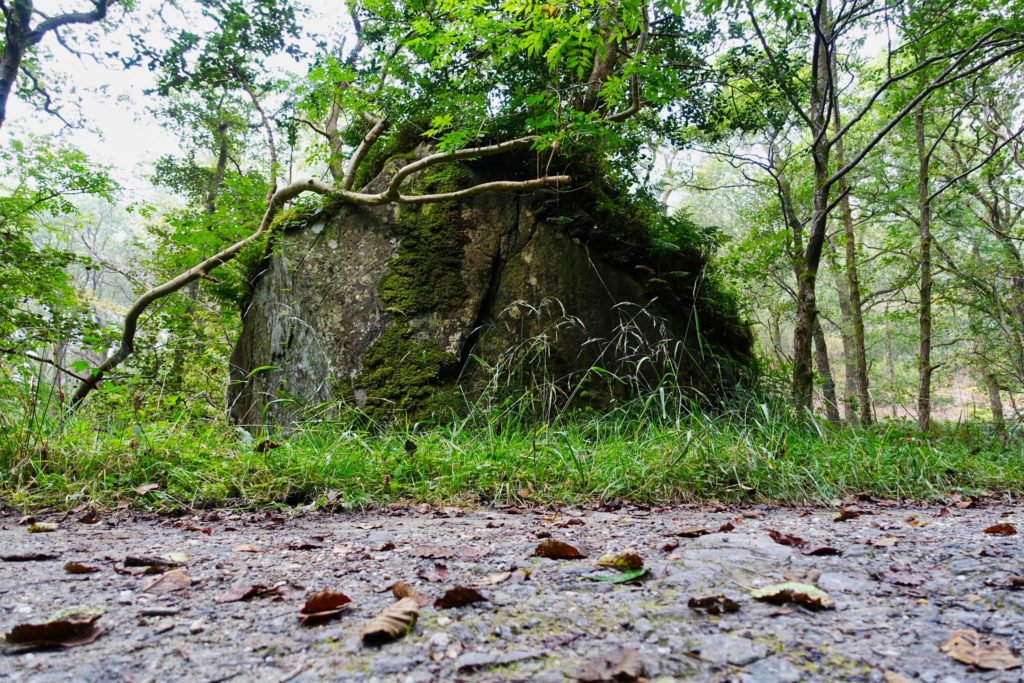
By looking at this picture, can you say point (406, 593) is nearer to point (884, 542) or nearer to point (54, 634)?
point (54, 634)

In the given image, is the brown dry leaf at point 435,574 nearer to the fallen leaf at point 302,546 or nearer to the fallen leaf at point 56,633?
the fallen leaf at point 302,546

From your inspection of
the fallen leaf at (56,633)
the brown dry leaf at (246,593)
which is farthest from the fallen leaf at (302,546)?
the fallen leaf at (56,633)

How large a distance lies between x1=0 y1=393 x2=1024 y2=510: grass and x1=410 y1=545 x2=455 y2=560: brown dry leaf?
984 mm

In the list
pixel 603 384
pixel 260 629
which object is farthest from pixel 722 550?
pixel 603 384

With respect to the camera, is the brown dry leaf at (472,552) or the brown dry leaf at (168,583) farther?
the brown dry leaf at (472,552)

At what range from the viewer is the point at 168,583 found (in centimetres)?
135

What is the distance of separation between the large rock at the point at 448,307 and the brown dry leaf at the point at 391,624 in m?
3.17

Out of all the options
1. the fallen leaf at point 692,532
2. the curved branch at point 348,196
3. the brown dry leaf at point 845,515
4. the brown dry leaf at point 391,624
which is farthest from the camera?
the curved branch at point 348,196

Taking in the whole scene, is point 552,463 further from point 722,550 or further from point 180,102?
point 180,102

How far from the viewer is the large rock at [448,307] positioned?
4.68 metres

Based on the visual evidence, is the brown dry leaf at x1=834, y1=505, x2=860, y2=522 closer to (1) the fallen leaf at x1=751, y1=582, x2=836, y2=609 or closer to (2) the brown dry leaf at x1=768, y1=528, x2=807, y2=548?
(2) the brown dry leaf at x1=768, y1=528, x2=807, y2=548

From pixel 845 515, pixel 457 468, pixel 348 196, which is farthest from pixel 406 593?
pixel 348 196

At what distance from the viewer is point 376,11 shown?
5613mm

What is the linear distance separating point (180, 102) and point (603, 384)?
Result: 11.7 metres
